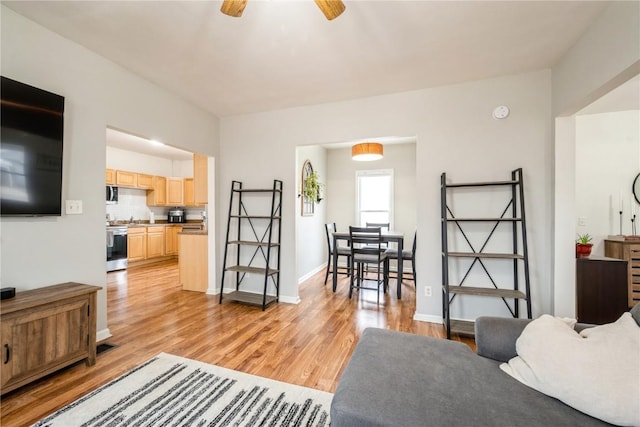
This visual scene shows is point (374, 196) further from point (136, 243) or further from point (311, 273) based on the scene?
point (136, 243)

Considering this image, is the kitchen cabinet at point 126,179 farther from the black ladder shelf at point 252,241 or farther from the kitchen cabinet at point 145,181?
the black ladder shelf at point 252,241

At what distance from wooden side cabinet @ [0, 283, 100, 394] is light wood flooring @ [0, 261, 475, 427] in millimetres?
131

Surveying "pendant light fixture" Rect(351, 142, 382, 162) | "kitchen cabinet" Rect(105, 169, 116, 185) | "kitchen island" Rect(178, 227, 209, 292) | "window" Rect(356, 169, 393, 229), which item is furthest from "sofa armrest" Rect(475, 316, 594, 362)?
"kitchen cabinet" Rect(105, 169, 116, 185)

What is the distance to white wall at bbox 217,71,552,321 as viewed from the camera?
268 centimetres

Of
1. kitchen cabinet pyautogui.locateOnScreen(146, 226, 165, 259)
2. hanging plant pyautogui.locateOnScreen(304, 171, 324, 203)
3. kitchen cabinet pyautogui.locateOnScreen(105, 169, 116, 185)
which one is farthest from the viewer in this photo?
kitchen cabinet pyautogui.locateOnScreen(146, 226, 165, 259)

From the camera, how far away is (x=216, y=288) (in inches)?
154

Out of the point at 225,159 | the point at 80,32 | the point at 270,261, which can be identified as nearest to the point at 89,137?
the point at 80,32

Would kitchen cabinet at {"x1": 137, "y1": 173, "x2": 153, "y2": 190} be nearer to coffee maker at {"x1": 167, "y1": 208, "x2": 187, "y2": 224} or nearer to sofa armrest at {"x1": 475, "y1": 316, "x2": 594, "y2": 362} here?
coffee maker at {"x1": 167, "y1": 208, "x2": 187, "y2": 224}

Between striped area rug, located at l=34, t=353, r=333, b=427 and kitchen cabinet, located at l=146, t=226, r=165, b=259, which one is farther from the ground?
kitchen cabinet, located at l=146, t=226, r=165, b=259

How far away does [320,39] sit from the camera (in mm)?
2172

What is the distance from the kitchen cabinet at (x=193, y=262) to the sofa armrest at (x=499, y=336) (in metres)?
3.62

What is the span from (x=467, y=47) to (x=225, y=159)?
3.17 m

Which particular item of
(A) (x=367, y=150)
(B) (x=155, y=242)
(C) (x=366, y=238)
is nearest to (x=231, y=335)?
(C) (x=366, y=238)

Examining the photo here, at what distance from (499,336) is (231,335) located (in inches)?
87.9
